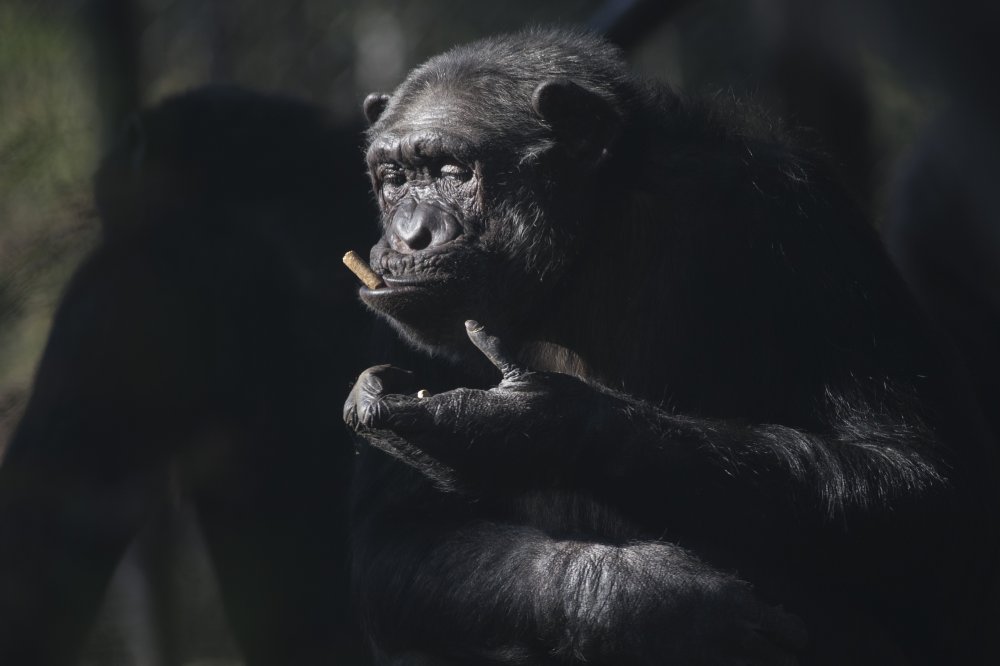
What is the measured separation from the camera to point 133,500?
4.03 metres

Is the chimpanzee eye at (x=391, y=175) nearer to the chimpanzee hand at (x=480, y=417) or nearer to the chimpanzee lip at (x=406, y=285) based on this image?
the chimpanzee lip at (x=406, y=285)

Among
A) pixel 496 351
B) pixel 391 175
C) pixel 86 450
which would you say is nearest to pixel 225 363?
pixel 86 450

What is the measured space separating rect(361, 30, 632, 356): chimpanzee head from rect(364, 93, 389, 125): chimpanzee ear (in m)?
0.23

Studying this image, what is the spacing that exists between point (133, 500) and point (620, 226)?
193cm

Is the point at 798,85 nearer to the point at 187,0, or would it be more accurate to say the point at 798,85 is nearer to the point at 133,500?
the point at 187,0

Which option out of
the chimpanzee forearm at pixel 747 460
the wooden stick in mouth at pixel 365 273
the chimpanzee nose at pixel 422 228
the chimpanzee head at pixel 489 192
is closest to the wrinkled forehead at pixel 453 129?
the chimpanzee head at pixel 489 192

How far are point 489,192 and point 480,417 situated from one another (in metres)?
0.66

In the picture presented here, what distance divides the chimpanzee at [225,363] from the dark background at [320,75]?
16 cm

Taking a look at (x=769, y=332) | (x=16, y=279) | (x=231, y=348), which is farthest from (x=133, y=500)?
(x=769, y=332)

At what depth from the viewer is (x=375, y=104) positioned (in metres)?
3.33

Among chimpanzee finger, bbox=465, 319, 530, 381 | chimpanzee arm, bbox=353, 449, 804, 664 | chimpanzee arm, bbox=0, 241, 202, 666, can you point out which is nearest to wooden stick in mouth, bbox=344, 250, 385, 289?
chimpanzee finger, bbox=465, 319, 530, 381

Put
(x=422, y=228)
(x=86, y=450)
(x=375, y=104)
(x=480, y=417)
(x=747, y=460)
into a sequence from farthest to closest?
1. (x=86, y=450)
2. (x=375, y=104)
3. (x=422, y=228)
4. (x=747, y=460)
5. (x=480, y=417)

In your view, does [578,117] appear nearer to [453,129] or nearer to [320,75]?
[453,129]

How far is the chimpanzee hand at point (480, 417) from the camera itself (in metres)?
2.48
